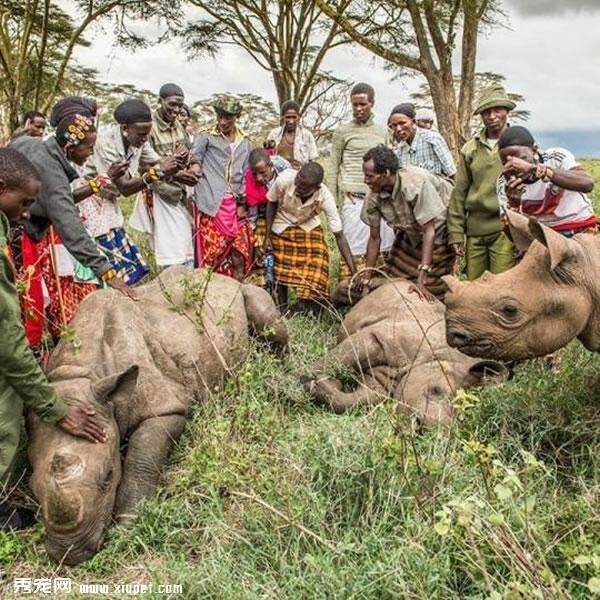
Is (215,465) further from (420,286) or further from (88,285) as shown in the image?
(420,286)

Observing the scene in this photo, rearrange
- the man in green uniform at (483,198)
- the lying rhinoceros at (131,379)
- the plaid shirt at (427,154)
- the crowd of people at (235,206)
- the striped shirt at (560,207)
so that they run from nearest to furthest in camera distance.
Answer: the lying rhinoceros at (131,379), the crowd of people at (235,206), the striped shirt at (560,207), the man in green uniform at (483,198), the plaid shirt at (427,154)

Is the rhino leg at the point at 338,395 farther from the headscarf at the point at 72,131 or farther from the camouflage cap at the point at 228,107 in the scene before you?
the camouflage cap at the point at 228,107

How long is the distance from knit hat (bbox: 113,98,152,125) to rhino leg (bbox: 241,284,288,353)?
1.57m

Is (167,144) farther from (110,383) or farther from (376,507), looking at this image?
(376,507)

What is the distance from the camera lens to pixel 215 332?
5.62m

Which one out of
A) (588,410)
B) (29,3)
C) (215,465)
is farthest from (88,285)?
(29,3)

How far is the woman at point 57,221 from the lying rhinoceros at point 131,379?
248mm

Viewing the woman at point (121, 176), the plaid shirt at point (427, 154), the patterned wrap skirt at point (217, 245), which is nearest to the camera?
the woman at point (121, 176)

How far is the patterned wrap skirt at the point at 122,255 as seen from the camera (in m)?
6.04

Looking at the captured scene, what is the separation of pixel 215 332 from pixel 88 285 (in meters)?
1.13

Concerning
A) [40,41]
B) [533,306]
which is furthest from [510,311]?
[40,41]

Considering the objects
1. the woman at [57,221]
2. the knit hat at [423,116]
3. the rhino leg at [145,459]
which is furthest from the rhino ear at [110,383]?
the knit hat at [423,116]

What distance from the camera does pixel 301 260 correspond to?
24.8ft

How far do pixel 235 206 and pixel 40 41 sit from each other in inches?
423
